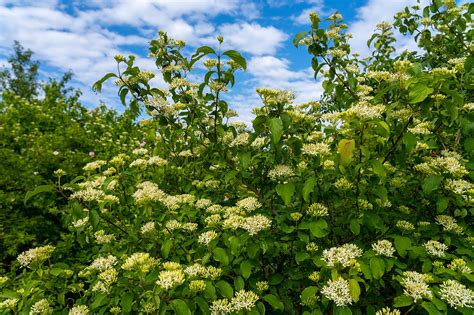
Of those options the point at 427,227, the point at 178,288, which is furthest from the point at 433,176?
the point at 178,288

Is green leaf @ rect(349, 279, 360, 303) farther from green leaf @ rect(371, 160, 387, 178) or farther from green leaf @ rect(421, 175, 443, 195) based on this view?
green leaf @ rect(421, 175, 443, 195)

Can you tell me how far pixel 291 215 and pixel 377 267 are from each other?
483 millimetres

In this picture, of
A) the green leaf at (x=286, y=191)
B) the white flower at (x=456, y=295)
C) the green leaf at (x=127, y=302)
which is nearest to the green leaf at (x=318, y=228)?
the green leaf at (x=286, y=191)

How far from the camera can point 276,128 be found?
1764mm

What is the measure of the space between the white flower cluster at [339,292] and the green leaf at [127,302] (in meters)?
0.87

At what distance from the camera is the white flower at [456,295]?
1425mm

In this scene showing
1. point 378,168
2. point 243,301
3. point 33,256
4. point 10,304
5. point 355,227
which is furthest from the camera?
point 33,256

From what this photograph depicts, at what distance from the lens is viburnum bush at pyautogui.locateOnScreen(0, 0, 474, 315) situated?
5.20 ft

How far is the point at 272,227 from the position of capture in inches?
81.0

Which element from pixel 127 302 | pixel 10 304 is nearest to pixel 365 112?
pixel 127 302

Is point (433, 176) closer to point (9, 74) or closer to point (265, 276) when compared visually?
point (265, 276)

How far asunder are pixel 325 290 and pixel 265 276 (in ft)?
1.88

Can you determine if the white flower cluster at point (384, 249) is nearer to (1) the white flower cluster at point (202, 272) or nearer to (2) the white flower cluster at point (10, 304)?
(1) the white flower cluster at point (202, 272)

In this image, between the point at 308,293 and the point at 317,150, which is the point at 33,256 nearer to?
the point at 308,293
